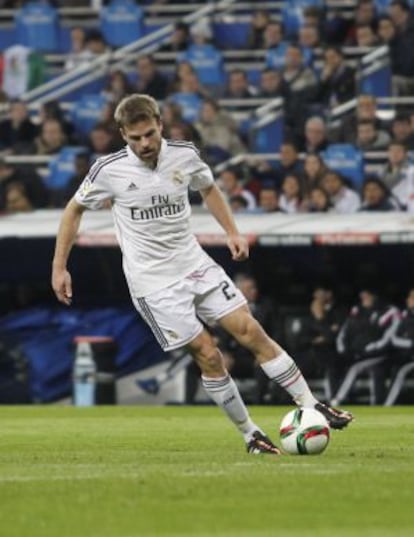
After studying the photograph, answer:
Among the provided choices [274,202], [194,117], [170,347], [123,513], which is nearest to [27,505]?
[123,513]

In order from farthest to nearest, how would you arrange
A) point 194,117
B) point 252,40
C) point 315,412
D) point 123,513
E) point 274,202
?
point 252,40 → point 194,117 → point 274,202 → point 315,412 → point 123,513

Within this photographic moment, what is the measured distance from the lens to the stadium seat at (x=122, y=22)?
29.2 metres

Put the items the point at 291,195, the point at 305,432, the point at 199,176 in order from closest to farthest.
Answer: the point at 305,432, the point at 199,176, the point at 291,195

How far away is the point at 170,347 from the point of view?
11648 millimetres

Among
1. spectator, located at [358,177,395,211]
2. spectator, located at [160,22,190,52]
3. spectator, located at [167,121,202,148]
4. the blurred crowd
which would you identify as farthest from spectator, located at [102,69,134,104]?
spectator, located at [358,177,395,211]

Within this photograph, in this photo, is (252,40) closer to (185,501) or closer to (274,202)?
(274,202)

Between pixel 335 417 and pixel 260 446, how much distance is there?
0.49 m

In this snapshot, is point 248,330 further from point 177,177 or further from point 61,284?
point 61,284

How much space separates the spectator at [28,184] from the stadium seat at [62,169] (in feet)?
0.69

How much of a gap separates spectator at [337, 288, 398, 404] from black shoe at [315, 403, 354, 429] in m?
9.92

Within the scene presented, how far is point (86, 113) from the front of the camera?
86.6 ft

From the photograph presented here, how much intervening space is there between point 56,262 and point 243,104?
1462 cm

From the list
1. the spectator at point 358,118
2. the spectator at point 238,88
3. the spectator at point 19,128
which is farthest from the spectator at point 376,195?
the spectator at point 19,128

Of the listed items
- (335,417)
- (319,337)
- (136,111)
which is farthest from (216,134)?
(136,111)
